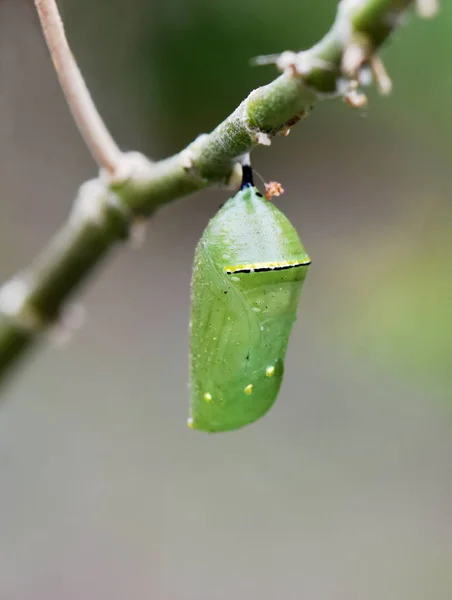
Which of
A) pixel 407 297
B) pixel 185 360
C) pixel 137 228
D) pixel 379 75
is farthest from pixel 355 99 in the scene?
pixel 185 360

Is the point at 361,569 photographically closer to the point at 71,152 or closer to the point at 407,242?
the point at 407,242

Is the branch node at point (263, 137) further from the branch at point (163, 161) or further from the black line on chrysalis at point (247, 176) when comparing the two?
the black line on chrysalis at point (247, 176)

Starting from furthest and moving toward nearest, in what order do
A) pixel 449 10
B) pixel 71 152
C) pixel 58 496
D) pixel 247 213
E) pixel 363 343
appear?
pixel 71 152
pixel 363 343
pixel 58 496
pixel 449 10
pixel 247 213

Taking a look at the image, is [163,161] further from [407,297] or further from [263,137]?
[407,297]

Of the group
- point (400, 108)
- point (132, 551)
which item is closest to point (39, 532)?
point (132, 551)

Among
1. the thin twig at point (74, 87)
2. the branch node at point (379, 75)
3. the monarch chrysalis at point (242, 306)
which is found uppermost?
the thin twig at point (74, 87)

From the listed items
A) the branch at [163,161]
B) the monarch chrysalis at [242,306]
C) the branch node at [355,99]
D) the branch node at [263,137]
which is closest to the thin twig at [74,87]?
the branch at [163,161]
